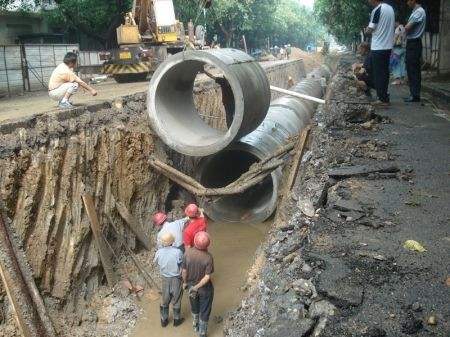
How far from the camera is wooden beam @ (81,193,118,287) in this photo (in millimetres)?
6754

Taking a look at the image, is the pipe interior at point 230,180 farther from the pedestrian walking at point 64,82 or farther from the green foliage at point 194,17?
the green foliage at point 194,17

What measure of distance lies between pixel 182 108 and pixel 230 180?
91.7 inches

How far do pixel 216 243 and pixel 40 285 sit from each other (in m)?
4.09

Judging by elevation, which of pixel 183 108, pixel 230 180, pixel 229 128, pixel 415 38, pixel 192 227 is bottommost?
pixel 230 180

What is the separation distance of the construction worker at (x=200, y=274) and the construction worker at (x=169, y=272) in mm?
347

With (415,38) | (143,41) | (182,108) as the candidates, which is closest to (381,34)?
(415,38)

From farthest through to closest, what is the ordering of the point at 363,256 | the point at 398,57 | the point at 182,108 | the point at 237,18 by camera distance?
the point at 237,18, the point at 398,57, the point at 182,108, the point at 363,256

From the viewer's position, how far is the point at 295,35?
7575 centimetres

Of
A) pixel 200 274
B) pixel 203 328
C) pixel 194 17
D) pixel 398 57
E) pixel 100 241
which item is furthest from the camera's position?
pixel 194 17

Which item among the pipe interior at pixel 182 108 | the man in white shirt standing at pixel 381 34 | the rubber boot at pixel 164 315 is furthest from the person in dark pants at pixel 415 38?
the rubber boot at pixel 164 315

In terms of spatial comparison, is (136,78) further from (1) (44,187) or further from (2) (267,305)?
(2) (267,305)

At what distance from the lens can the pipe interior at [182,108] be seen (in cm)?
880

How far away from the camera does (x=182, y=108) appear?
32.9ft

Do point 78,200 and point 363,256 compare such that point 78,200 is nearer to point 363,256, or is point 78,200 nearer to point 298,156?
point 298,156
